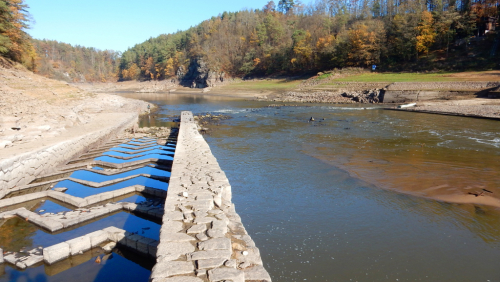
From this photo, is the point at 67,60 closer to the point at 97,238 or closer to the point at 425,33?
the point at 425,33

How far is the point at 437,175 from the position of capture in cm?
1072

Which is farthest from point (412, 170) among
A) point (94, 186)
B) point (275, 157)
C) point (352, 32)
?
point (352, 32)

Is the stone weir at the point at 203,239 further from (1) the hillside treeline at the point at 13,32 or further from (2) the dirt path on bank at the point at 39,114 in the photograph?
(1) the hillside treeline at the point at 13,32

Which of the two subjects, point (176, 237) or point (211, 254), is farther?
point (176, 237)

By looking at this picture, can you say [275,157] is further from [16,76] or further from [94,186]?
[16,76]

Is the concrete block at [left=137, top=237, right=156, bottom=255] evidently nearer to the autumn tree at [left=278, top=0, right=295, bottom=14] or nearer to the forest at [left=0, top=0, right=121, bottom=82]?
the forest at [left=0, top=0, right=121, bottom=82]

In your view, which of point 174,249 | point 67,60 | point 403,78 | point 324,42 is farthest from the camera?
point 67,60

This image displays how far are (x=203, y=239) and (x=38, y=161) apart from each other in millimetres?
9724

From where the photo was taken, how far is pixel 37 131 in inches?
571

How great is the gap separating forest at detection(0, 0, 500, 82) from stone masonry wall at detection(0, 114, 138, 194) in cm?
2383

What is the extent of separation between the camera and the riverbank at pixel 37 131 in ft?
34.8

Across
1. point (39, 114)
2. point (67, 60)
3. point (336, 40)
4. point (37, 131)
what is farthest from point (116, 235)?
point (67, 60)

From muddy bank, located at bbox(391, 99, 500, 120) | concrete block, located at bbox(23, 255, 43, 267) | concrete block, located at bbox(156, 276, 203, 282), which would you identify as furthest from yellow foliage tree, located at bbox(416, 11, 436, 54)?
concrete block, located at bbox(23, 255, 43, 267)

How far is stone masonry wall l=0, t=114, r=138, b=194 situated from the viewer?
9.70 m
